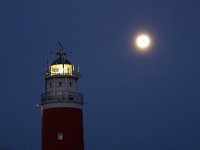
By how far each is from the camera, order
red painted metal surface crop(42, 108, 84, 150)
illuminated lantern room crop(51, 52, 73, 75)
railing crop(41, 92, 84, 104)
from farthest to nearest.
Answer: illuminated lantern room crop(51, 52, 73, 75) < railing crop(41, 92, 84, 104) < red painted metal surface crop(42, 108, 84, 150)

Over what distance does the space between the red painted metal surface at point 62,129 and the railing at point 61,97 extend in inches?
27.7

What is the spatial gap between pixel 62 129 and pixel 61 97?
7.47 feet

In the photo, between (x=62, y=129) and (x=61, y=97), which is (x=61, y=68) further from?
(x=62, y=129)

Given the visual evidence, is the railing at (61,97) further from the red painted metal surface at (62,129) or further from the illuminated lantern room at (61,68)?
the illuminated lantern room at (61,68)

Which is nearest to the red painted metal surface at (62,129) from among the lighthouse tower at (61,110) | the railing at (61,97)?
the lighthouse tower at (61,110)

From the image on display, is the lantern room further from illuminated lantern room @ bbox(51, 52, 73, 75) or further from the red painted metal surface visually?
the red painted metal surface

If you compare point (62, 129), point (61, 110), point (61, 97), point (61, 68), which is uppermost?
point (61, 68)

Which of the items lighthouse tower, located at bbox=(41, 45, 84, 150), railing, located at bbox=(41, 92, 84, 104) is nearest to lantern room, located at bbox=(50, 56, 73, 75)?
lighthouse tower, located at bbox=(41, 45, 84, 150)

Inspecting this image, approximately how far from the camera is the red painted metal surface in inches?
1481

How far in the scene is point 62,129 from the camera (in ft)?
124

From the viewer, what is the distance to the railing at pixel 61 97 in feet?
124

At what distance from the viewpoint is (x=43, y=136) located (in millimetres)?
38438

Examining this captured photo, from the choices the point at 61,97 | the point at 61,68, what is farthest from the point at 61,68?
the point at 61,97

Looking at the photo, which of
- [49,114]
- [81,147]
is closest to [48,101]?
[49,114]
